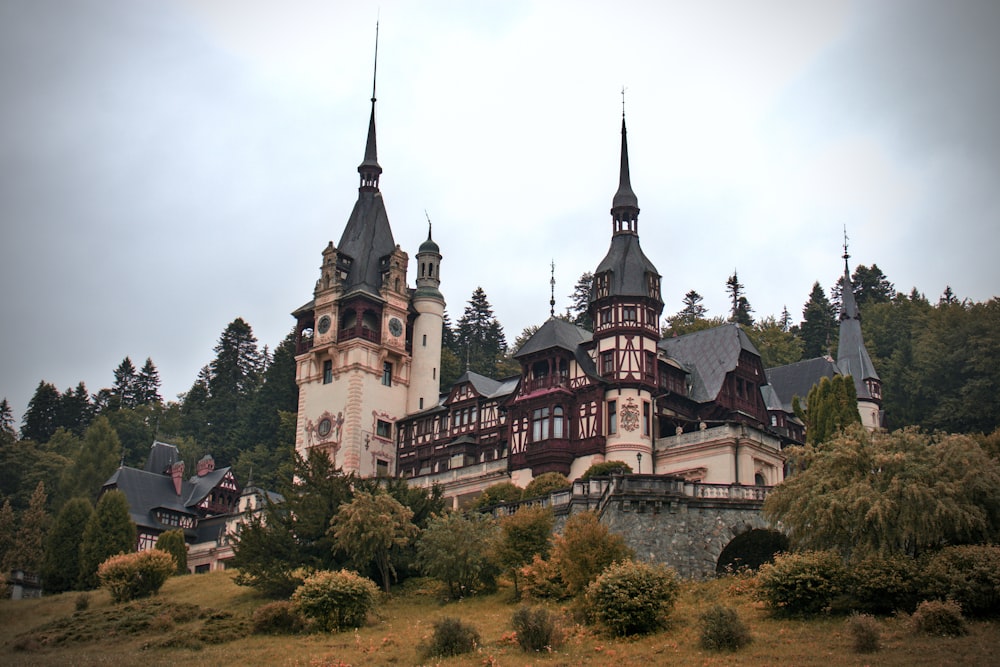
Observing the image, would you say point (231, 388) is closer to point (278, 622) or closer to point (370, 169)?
point (370, 169)

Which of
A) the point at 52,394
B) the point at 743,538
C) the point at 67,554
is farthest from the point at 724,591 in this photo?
the point at 52,394

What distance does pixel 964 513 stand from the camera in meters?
35.5

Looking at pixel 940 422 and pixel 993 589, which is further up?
pixel 940 422

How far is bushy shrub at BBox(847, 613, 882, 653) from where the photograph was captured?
30.3 meters

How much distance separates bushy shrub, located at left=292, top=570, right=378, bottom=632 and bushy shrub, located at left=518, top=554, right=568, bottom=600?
5445mm

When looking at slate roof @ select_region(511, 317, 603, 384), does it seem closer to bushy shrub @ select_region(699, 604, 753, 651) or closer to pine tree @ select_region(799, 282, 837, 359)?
bushy shrub @ select_region(699, 604, 753, 651)

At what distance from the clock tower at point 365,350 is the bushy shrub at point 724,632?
4327 cm

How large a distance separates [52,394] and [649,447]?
76.0m

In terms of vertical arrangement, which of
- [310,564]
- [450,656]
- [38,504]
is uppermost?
[38,504]

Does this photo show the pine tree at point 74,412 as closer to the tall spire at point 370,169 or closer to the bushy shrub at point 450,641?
the tall spire at point 370,169

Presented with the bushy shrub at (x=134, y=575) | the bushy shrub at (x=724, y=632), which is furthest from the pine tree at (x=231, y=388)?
the bushy shrub at (x=724, y=632)

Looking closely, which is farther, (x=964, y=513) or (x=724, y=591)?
(x=724, y=591)

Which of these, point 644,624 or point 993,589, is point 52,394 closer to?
point 644,624

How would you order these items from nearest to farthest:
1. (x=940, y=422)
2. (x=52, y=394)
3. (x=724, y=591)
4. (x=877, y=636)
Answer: (x=877, y=636) → (x=724, y=591) → (x=940, y=422) → (x=52, y=394)
